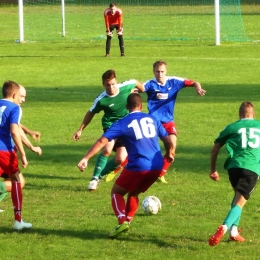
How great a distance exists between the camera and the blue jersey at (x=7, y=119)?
8.67 m

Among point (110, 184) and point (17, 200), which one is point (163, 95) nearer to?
point (110, 184)

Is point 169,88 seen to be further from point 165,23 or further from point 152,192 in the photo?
point 165,23

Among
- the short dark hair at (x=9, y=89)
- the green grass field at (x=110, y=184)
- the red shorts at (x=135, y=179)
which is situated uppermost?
the short dark hair at (x=9, y=89)

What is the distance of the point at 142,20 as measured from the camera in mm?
47250

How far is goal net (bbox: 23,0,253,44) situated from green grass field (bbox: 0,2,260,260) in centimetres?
1055

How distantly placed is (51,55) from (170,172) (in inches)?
740

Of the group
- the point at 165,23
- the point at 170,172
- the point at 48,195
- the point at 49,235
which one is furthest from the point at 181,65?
the point at 165,23


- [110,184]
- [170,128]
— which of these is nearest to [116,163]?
[110,184]

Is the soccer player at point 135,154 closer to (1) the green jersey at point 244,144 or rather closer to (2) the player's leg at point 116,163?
(1) the green jersey at point 244,144

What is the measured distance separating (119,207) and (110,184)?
2950 mm

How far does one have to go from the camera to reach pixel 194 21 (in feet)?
154

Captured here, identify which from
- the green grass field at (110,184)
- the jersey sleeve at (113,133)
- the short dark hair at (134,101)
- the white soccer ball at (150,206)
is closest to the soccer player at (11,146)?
the green grass field at (110,184)

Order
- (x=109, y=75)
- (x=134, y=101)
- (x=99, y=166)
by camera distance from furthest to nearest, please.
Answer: (x=99, y=166) → (x=109, y=75) → (x=134, y=101)

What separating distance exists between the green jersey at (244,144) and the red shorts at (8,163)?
235cm
